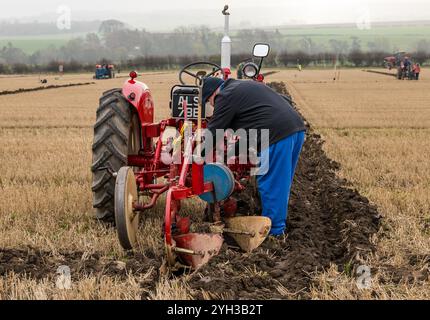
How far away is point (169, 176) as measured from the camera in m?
5.20

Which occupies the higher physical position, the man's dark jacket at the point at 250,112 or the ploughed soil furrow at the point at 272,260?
the man's dark jacket at the point at 250,112

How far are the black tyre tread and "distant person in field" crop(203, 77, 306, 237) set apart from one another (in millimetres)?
850

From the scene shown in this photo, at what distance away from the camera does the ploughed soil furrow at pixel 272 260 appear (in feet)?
12.8

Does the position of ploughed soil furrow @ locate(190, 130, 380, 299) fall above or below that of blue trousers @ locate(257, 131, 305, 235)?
below

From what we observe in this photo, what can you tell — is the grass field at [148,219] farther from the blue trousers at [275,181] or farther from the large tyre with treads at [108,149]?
the blue trousers at [275,181]

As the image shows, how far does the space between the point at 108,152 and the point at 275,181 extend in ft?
4.97

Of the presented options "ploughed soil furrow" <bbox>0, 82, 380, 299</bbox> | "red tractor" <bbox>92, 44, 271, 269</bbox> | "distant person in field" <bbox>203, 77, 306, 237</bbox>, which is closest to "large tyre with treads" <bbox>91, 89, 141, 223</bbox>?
"red tractor" <bbox>92, 44, 271, 269</bbox>

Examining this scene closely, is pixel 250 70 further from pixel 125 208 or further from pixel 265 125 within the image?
pixel 125 208

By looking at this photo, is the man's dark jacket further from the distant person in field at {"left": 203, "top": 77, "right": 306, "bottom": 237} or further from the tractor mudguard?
the tractor mudguard

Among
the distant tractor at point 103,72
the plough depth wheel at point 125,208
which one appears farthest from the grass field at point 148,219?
the distant tractor at point 103,72

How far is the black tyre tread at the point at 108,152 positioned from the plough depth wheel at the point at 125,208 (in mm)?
750

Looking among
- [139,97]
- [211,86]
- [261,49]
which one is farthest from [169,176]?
[261,49]

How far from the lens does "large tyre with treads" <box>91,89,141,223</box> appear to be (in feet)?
17.5

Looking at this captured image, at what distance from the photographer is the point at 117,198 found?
4.30 metres
